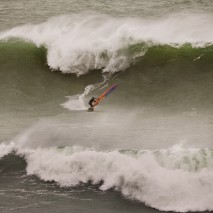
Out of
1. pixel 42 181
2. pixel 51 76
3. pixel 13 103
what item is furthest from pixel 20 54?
pixel 42 181

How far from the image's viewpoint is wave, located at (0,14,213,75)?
52.7 feet

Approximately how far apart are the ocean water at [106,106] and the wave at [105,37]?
0.12ft

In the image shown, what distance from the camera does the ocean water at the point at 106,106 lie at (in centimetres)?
991

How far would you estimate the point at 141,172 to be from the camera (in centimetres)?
1016

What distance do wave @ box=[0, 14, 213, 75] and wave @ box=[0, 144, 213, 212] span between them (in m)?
5.37

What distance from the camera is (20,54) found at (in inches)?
677

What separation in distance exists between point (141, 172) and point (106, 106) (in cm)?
356

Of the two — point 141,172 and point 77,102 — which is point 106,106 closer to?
point 77,102

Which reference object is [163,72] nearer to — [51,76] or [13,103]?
[51,76]

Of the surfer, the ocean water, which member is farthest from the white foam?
the surfer

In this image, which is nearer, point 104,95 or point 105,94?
point 104,95

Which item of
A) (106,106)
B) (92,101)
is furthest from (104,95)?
(92,101)

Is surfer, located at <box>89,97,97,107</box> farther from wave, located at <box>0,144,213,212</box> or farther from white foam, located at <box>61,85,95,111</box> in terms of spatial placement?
wave, located at <box>0,144,213,212</box>

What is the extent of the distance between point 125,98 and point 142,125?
2060 mm
